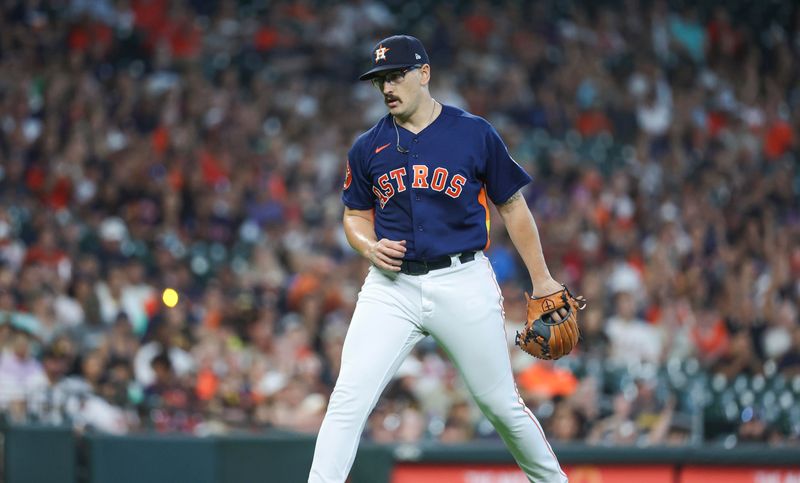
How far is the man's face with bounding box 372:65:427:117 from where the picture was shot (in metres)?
4.50

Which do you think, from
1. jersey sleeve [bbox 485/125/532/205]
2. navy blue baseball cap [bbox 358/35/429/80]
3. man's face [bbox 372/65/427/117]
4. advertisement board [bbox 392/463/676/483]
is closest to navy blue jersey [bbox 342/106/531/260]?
jersey sleeve [bbox 485/125/532/205]

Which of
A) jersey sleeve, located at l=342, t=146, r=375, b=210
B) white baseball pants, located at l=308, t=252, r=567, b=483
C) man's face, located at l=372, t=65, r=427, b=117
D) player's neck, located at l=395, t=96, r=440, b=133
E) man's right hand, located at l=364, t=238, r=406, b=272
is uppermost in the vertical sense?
man's face, located at l=372, t=65, r=427, b=117

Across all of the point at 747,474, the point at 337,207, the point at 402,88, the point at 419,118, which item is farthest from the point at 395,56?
the point at 337,207

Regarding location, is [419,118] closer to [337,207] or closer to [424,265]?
[424,265]

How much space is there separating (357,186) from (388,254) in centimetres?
36

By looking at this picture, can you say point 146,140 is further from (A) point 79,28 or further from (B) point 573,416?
(B) point 573,416

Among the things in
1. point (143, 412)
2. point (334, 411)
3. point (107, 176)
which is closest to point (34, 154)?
point (107, 176)

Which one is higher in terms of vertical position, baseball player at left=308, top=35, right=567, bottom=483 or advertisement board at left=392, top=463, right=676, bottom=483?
baseball player at left=308, top=35, right=567, bottom=483

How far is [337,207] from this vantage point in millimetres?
11328

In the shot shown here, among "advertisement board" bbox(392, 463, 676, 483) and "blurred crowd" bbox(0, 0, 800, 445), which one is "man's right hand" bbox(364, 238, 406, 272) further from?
"blurred crowd" bbox(0, 0, 800, 445)

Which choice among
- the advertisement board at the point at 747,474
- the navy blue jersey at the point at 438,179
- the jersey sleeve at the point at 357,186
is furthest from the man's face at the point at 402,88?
the advertisement board at the point at 747,474

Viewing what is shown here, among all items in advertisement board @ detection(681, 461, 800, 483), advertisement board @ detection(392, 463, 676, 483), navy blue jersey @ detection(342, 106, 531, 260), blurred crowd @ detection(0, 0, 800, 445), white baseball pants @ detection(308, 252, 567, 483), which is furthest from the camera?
blurred crowd @ detection(0, 0, 800, 445)

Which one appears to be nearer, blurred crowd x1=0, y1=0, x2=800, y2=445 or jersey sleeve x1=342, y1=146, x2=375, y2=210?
jersey sleeve x1=342, y1=146, x2=375, y2=210

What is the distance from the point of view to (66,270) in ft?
30.4
